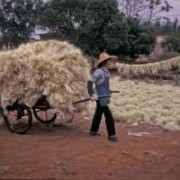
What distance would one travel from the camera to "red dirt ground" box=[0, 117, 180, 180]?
7.68 meters

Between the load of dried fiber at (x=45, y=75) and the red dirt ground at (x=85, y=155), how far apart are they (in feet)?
2.54

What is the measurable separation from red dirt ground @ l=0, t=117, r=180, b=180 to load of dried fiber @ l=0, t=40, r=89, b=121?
773 millimetres

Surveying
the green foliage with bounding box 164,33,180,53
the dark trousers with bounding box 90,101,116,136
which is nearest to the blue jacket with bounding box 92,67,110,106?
the dark trousers with bounding box 90,101,116,136

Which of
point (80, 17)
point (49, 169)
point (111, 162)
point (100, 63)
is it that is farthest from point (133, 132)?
point (80, 17)

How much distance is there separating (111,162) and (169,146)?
2.05 m

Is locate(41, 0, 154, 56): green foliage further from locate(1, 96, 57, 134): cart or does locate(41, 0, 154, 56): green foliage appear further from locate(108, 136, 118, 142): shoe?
locate(108, 136, 118, 142): shoe

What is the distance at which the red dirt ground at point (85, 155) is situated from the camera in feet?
25.2

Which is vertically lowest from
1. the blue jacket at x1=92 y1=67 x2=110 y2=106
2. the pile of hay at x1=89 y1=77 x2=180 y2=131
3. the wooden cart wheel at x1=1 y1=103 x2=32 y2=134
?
the pile of hay at x1=89 y1=77 x2=180 y2=131

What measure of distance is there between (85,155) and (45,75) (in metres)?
2.24

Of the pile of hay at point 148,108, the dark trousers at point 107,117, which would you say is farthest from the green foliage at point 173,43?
the dark trousers at point 107,117

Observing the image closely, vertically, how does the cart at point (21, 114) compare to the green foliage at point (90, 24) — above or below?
below

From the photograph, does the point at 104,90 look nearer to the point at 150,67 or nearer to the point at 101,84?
the point at 101,84

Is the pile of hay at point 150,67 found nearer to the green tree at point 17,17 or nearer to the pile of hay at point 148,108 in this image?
the pile of hay at point 148,108

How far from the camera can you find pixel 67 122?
467 inches
